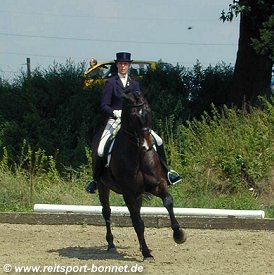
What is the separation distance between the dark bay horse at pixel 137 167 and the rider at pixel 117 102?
1.20 feet

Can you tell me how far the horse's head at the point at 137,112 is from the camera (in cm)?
1017

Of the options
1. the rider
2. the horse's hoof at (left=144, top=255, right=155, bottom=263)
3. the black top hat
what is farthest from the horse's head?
the horse's hoof at (left=144, top=255, right=155, bottom=263)

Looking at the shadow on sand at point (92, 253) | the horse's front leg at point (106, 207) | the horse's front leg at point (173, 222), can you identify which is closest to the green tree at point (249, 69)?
the horse's front leg at point (106, 207)

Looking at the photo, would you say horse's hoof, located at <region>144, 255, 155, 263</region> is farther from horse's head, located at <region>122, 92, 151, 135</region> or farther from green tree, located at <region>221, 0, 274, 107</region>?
green tree, located at <region>221, 0, 274, 107</region>

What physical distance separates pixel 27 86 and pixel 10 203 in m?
5.07

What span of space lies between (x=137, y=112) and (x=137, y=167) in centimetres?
81

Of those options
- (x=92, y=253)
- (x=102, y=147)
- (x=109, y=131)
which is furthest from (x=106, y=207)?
(x=109, y=131)

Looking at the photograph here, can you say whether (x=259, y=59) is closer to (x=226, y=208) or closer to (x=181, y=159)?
(x=181, y=159)

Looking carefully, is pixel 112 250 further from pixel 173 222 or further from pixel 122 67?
pixel 122 67

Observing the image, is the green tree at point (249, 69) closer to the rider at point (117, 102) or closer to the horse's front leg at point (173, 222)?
the rider at point (117, 102)

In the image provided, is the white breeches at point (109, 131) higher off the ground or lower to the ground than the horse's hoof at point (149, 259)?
higher

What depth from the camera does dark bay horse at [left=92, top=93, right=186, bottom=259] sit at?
10.3m

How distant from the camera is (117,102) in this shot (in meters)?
11.4

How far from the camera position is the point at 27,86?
65.5ft
